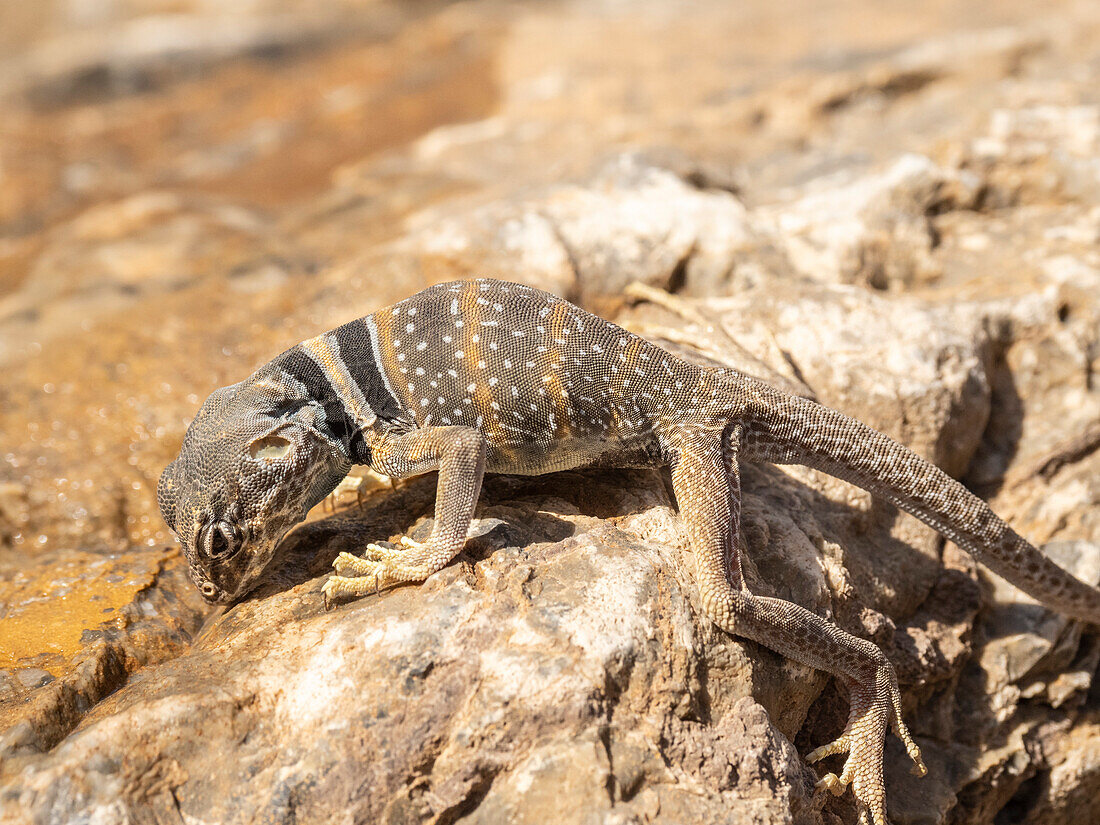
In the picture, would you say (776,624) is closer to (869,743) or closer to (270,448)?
(869,743)

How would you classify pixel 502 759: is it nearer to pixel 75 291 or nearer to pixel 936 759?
pixel 936 759

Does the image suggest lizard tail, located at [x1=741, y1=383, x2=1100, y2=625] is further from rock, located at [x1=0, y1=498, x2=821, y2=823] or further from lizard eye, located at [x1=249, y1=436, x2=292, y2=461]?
lizard eye, located at [x1=249, y1=436, x2=292, y2=461]

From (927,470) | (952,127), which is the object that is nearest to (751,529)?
(927,470)

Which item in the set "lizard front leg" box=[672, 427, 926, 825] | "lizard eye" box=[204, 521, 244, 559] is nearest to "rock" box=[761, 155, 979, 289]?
"lizard front leg" box=[672, 427, 926, 825]

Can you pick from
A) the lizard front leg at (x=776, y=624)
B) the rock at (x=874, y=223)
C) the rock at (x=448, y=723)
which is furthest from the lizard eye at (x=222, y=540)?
the rock at (x=874, y=223)

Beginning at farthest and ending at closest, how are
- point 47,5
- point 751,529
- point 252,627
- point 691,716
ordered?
point 47,5 → point 751,529 → point 252,627 → point 691,716
